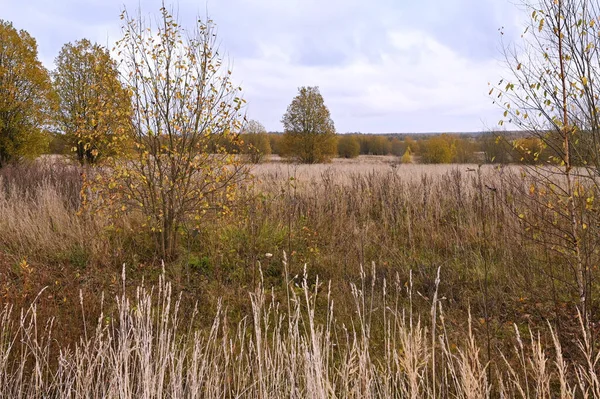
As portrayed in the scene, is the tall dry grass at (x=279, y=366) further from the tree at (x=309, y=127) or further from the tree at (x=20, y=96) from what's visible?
the tree at (x=309, y=127)

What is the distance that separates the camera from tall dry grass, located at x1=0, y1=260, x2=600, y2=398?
6.66 ft

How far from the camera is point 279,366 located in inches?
94.7

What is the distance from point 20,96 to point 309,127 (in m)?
16.8

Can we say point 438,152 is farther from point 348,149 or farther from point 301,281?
point 301,281

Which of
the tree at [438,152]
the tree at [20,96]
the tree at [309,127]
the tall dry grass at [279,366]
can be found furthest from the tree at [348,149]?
the tall dry grass at [279,366]

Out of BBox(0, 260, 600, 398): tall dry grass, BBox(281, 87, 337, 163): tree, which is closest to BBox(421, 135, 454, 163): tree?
BBox(281, 87, 337, 163): tree

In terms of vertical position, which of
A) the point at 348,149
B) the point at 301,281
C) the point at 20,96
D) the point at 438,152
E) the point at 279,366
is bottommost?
the point at 301,281

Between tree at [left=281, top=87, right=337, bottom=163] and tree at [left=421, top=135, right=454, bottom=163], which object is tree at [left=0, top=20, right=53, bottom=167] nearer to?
tree at [left=281, top=87, right=337, bottom=163]

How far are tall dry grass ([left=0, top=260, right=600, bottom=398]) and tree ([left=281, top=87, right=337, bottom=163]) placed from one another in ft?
80.4

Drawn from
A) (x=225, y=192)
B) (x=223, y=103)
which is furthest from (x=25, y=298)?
(x=223, y=103)

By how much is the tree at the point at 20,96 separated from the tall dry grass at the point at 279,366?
1625cm

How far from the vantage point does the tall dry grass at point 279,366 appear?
2.03 m

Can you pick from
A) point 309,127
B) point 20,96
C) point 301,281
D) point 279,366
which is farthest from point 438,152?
point 279,366

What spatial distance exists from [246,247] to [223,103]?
195 centimetres
